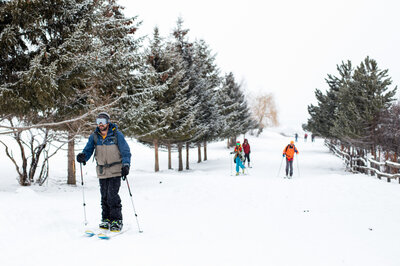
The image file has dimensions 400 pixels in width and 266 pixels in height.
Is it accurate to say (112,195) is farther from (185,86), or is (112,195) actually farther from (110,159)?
(185,86)

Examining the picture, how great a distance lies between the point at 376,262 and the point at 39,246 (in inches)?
194

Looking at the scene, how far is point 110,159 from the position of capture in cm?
499

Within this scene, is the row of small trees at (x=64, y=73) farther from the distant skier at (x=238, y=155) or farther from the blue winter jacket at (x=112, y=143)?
the distant skier at (x=238, y=155)

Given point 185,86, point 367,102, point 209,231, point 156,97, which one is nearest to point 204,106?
point 185,86

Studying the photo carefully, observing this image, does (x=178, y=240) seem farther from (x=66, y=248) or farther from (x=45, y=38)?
(x=45, y=38)

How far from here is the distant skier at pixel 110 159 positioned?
4.96m

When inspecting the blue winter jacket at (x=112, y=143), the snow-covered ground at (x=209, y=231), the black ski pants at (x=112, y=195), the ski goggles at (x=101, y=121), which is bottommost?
the snow-covered ground at (x=209, y=231)

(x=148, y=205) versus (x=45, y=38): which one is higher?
(x=45, y=38)

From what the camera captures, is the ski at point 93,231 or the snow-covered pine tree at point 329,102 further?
the snow-covered pine tree at point 329,102

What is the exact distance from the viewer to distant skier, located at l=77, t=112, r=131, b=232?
496cm

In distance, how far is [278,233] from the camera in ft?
18.1

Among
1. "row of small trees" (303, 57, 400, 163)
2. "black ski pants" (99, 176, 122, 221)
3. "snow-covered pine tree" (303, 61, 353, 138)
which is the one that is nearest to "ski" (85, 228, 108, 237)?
"black ski pants" (99, 176, 122, 221)

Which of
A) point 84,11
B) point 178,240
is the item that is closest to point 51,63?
point 84,11

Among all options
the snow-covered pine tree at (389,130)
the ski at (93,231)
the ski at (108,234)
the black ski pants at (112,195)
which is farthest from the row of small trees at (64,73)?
the snow-covered pine tree at (389,130)
